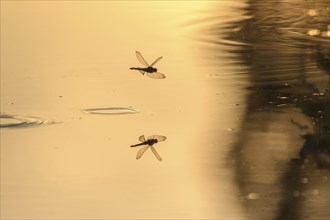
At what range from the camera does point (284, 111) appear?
3.02m

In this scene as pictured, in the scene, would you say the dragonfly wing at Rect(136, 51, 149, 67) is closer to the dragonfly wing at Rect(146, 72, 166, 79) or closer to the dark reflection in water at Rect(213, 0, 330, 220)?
the dragonfly wing at Rect(146, 72, 166, 79)

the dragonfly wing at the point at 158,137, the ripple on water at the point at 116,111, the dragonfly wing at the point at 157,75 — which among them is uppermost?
the dragonfly wing at the point at 157,75

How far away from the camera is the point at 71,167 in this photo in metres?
2.94

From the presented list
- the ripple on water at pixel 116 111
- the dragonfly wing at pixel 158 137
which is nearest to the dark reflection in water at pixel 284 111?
the dragonfly wing at pixel 158 137

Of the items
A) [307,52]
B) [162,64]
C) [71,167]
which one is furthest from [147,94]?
[307,52]

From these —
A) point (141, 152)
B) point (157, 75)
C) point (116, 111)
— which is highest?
point (157, 75)

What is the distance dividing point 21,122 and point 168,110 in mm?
437

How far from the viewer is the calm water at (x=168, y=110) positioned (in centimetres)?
293

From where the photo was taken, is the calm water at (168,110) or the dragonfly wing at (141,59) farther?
the dragonfly wing at (141,59)

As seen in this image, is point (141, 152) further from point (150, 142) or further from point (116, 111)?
point (116, 111)

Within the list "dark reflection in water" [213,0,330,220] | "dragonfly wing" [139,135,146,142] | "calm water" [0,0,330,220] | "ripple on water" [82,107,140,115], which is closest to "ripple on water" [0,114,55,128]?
"calm water" [0,0,330,220]

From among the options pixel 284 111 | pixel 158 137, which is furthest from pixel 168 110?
pixel 284 111

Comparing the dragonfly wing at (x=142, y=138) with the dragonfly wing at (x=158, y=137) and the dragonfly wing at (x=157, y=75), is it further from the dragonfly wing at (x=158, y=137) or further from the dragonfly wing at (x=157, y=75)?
the dragonfly wing at (x=157, y=75)

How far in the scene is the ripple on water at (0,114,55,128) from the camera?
300cm
